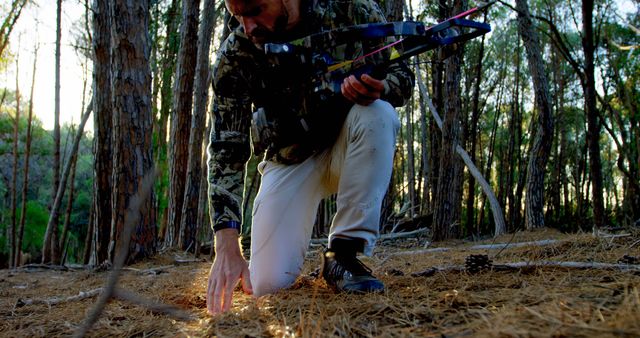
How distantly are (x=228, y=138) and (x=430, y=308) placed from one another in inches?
48.0

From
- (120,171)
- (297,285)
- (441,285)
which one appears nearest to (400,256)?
(297,285)

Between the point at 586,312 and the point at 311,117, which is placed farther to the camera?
the point at 311,117

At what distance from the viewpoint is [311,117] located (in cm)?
204

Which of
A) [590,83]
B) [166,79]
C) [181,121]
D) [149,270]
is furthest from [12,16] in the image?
[590,83]

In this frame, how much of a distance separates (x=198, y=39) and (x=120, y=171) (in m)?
2.30

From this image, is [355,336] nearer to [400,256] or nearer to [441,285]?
[441,285]

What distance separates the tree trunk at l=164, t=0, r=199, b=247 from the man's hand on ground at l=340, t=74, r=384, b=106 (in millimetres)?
4013

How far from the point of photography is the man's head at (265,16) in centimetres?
189

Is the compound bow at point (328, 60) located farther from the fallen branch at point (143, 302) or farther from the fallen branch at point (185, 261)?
the fallen branch at point (185, 261)

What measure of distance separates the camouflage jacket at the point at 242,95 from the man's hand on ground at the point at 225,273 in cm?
11

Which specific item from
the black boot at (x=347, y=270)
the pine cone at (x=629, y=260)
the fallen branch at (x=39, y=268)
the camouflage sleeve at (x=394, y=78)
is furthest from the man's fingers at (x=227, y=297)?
the fallen branch at (x=39, y=268)

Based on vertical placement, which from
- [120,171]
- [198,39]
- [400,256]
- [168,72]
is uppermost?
[168,72]

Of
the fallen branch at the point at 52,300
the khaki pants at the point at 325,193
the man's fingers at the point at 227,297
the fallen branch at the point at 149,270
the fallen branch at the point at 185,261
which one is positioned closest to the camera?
the man's fingers at the point at 227,297

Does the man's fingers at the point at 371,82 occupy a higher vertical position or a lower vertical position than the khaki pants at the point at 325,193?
higher
